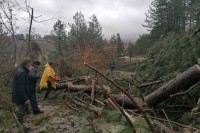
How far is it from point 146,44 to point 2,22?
88.9ft

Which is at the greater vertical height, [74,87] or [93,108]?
[74,87]

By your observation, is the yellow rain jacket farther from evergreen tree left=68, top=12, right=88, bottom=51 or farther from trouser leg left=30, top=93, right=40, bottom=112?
evergreen tree left=68, top=12, right=88, bottom=51

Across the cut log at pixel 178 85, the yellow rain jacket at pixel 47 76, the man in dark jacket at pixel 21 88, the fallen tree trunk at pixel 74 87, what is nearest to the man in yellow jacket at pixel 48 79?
the yellow rain jacket at pixel 47 76

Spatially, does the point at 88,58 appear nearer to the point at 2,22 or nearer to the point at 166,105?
the point at 2,22

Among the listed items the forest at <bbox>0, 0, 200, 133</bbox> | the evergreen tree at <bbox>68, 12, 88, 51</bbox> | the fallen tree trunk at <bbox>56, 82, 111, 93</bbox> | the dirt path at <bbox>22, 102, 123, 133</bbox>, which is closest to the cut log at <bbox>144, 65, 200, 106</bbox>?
the forest at <bbox>0, 0, 200, 133</bbox>

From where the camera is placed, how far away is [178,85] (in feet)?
22.8

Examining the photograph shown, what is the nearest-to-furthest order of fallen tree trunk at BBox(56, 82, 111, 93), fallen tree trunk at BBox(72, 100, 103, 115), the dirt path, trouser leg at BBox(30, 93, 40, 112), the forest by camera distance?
the forest, the dirt path, fallen tree trunk at BBox(72, 100, 103, 115), trouser leg at BBox(30, 93, 40, 112), fallen tree trunk at BBox(56, 82, 111, 93)

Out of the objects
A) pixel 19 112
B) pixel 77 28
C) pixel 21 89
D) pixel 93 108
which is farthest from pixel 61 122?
pixel 77 28

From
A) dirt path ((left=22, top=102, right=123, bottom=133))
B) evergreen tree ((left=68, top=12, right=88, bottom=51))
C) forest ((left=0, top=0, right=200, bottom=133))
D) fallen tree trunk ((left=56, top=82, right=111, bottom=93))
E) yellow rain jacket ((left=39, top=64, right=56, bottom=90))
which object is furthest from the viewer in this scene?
evergreen tree ((left=68, top=12, right=88, bottom=51))

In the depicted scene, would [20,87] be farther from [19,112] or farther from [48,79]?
[48,79]

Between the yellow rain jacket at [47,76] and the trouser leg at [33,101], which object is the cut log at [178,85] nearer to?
the trouser leg at [33,101]

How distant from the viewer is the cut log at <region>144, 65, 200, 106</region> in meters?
6.64

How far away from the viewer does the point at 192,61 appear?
837cm

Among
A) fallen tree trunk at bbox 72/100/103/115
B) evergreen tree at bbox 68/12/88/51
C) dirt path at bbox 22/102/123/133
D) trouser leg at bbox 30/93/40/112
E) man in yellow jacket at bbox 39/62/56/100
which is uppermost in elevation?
evergreen tree at bbox 68/12/88/51
